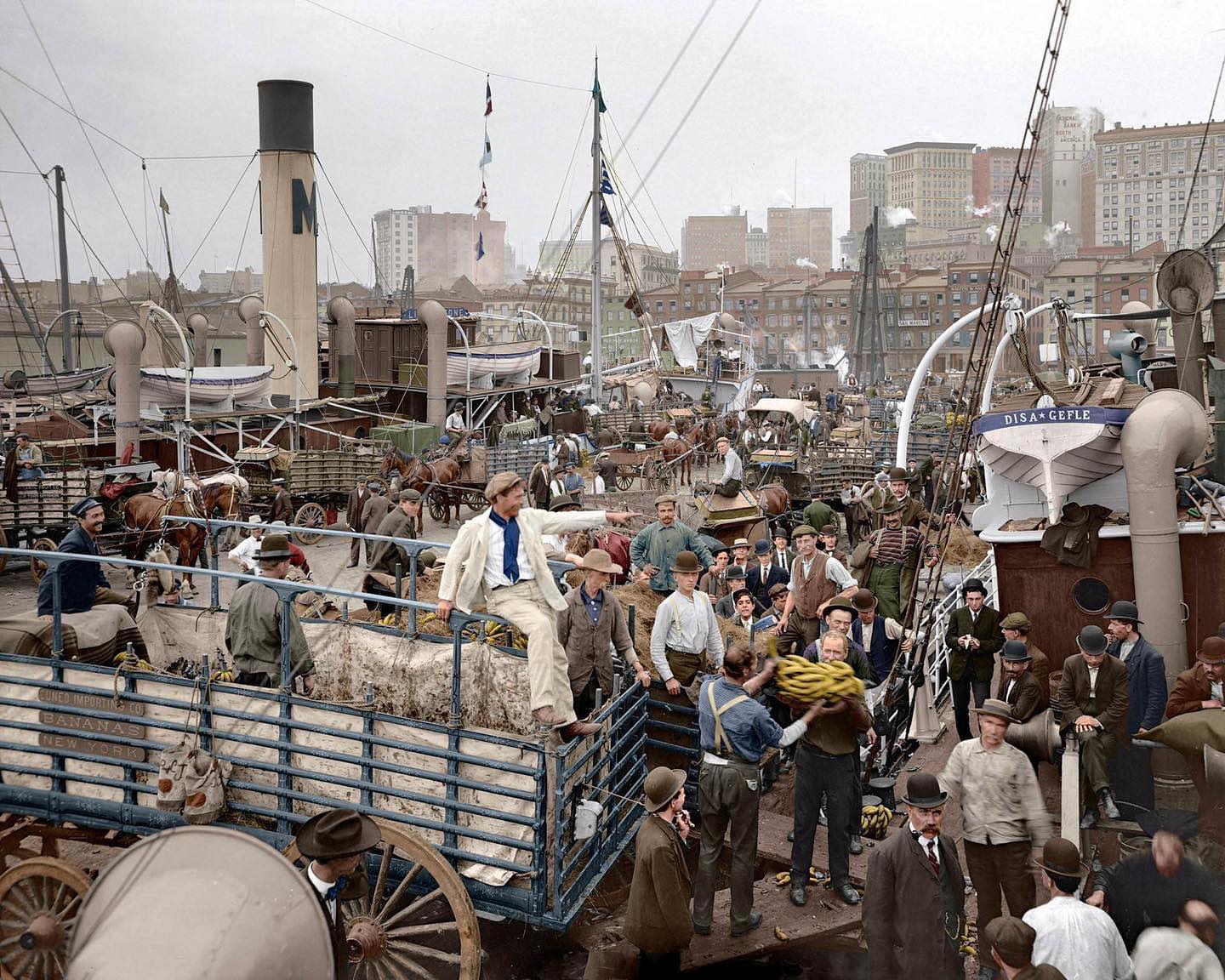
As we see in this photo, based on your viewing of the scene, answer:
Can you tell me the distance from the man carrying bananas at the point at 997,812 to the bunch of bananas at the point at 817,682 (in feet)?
2.61

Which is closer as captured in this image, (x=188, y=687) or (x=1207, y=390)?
(x=188, y=687)

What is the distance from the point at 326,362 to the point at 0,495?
71.0ft

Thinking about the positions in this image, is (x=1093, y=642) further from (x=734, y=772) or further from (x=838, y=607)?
(x=734, y=772)

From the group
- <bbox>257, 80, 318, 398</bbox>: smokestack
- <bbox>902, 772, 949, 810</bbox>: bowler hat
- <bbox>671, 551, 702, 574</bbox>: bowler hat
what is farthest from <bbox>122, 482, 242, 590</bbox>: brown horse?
<bbox>257, 80, 318, 398</bbox>: smokestack

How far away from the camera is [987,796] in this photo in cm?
703

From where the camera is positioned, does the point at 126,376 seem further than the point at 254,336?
No

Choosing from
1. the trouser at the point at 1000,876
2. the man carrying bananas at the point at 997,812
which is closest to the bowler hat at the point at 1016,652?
the man carrying bananas at the point at 997,812

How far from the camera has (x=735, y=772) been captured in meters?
7.31

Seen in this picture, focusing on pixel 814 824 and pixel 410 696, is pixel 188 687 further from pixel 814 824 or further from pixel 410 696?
pixel 814 824

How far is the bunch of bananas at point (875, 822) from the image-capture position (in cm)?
845

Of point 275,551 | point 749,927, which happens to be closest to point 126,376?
point 275,551

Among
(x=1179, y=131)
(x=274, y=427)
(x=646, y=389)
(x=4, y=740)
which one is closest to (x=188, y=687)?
(x=4, y=740)

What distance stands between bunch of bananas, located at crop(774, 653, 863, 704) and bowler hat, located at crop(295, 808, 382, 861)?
304 centimetres

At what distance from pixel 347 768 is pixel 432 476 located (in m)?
17.2
